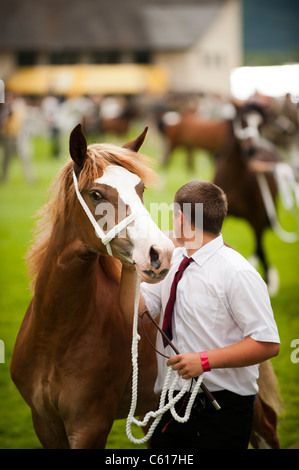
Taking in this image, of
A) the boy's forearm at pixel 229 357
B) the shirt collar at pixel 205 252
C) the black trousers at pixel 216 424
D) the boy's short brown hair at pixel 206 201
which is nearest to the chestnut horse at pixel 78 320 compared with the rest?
the boy's short brown hair at pixel 206 201

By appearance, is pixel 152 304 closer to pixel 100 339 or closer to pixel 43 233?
pixel 100 339

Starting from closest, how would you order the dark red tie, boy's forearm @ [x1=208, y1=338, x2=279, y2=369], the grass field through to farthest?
1. boy's forearm @ [x1=208, y1=338, x2=279, y2=369]
2. the dark red tie
3. the grass field

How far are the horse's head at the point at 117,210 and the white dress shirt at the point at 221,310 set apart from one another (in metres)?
0.21

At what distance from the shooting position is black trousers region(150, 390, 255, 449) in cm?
239

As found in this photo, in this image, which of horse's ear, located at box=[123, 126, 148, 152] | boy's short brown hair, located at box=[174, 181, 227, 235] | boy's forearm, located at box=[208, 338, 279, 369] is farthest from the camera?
horse's ear, located at box=[123, 126, 148, 152]

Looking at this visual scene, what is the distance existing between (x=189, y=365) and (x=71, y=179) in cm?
99

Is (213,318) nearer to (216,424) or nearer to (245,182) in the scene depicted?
(216,424)

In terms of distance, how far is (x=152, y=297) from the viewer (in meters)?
2.62

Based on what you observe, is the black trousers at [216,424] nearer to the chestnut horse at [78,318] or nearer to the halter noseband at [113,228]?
the chestnut horse at [78,318]

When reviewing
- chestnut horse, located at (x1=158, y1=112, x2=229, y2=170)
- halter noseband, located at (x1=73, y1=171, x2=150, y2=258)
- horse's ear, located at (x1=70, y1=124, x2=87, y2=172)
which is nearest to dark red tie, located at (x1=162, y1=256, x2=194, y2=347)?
halter noseband, located at (x1=73, y1=171, x2=150, y2=258)

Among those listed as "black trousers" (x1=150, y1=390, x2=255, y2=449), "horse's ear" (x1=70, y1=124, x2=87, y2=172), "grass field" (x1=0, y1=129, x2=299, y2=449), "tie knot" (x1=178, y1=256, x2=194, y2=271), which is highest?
"horse's ear" (x1=70, y1=124, x2=87, y2=172)

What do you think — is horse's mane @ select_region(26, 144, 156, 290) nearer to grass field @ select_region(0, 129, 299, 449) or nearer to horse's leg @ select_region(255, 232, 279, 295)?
grass field @ select_region(0, 129, 299, 449)

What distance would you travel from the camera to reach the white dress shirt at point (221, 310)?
2254 millimetres

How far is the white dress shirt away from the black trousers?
0.05 meters
